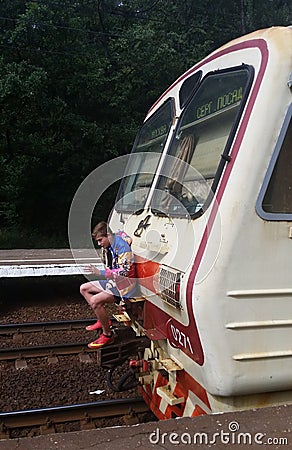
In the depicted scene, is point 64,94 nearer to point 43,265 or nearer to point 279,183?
point 43,265

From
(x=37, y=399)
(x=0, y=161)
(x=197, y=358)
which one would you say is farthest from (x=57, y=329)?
(x=0, y=161)

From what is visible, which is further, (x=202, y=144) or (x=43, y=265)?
(x=43, y=265)

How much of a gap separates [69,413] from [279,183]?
9.21 ft

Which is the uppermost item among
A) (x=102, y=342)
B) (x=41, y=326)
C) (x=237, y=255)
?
(x=237, y=255)

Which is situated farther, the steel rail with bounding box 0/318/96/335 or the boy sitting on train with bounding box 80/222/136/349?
the steel rail with bounding box 0/318/96/335

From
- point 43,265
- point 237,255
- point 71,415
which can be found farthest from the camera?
point 43,265

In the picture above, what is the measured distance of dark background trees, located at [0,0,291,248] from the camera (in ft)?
44.6

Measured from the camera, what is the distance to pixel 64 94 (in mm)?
15094

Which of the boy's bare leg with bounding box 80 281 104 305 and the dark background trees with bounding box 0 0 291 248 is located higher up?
the dark background trees with bounding box 0 0 291 248

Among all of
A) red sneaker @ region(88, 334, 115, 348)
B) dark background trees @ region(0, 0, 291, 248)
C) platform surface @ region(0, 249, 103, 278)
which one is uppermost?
dark background trees @ region(0, 0, 291, 248)

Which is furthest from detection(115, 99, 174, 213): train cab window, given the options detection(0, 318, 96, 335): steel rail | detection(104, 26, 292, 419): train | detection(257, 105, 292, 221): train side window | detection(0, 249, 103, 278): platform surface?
detection(0, 318, 96, 335): steel rail

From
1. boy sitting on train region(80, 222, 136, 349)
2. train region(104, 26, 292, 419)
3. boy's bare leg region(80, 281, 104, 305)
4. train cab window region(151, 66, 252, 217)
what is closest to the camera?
train region(104, 26, 292, 419)

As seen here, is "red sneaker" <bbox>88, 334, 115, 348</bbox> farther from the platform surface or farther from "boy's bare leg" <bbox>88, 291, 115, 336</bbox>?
the platform surface

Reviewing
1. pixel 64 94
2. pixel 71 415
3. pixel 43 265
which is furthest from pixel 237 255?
pixel 64 94
